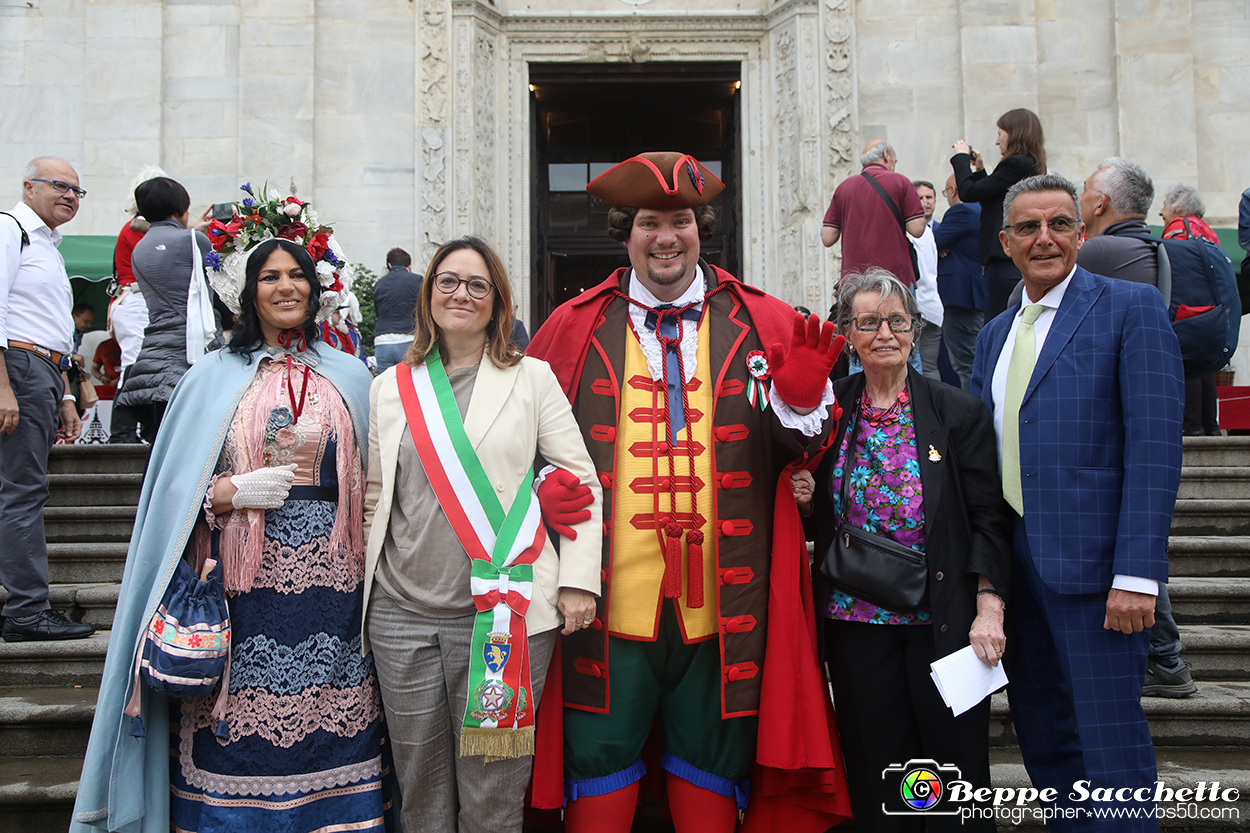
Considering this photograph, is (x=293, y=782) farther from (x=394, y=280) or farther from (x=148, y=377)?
(x=394, y=280)

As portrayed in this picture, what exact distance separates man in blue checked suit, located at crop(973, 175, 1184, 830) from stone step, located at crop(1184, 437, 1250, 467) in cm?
385

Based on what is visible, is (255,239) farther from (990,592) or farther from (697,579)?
(990,592)

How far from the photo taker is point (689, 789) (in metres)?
2.53

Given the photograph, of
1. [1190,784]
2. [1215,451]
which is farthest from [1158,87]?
[1190,784]

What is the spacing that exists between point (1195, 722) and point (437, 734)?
3086 millimetres

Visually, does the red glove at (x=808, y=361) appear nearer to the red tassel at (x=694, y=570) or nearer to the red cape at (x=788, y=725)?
the red cape at (x=788, y=725)

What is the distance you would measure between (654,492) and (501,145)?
25.2ft

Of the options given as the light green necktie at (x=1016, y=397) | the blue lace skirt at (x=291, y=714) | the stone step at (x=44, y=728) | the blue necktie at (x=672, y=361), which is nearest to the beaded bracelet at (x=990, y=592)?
the light green necktie at (x=1016, y=397)

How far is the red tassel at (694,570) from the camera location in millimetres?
2506

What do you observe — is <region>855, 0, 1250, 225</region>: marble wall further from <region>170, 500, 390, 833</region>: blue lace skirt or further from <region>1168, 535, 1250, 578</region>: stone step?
<region>170, 500, 390, 833</region>: blue lace skirt

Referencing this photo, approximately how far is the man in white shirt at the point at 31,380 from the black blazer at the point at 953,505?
355 cm

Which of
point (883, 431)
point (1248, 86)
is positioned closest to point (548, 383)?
point (883, 431)

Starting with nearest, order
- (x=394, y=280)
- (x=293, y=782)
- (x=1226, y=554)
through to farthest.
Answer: (x=293, y=782)
(x=1226, y=554)
(x=394, y=280)

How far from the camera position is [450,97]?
8891 mm
